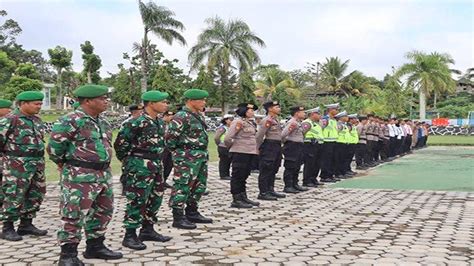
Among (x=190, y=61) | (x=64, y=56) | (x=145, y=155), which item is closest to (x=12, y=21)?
(x=64, y=56)

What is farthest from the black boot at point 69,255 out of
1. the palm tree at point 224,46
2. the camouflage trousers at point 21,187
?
the palm tree at point 224,46

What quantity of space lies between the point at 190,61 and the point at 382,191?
27.8 meters

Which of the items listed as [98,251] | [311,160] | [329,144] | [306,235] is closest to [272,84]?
[329,144]

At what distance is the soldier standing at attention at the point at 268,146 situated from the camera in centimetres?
853

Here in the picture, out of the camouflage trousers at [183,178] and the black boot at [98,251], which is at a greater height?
the camouflage trousers at [183,178]

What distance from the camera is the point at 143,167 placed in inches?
198

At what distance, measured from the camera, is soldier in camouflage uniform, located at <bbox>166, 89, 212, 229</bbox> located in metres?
5.95

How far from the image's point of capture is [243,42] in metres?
35.8

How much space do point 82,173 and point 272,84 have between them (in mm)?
40302

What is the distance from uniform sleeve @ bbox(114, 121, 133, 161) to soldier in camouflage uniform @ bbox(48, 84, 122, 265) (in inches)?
19.4

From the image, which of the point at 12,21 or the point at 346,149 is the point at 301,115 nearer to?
the point at 346,149

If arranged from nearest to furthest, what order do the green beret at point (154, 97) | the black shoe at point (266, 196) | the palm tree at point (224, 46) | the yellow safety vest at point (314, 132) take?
the green beret at point (154, 97)
the black shoe at point (266, 196)
the yellow safety vest at point (314, 132)
the palm tree at point (224, 46)

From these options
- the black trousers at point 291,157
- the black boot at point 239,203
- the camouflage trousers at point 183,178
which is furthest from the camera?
the black trousers at point 291,157

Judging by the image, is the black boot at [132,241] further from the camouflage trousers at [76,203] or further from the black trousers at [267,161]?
the black trousers at [267,161]
